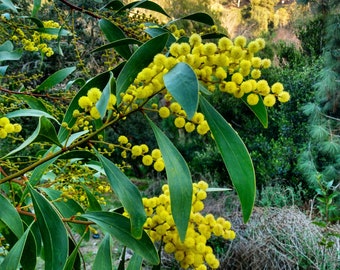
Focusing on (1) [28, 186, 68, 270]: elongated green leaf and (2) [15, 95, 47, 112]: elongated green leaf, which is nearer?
(1) [28, 186, 68, 270]: elongated green leaf

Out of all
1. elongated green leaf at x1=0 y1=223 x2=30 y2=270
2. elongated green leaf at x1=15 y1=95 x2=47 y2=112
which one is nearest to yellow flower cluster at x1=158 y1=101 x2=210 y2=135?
elongated green leaf at x1=0 y1=223 x2=30 y2=270

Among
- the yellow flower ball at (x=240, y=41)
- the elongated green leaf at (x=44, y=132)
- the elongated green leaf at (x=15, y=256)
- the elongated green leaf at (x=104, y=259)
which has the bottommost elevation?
the elongated green leaf at (x=104, y=259)

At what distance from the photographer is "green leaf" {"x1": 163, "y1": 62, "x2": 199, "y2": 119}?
336mm

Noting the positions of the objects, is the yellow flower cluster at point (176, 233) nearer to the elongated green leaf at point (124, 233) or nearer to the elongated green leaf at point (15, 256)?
the elongated green leaf at point (124, 233)

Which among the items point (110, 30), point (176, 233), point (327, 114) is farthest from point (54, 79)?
point (327, 114)

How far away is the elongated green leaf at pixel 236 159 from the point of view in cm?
41

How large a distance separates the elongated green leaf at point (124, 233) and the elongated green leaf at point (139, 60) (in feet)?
0.57

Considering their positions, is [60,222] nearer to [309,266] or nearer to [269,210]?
[309,266]

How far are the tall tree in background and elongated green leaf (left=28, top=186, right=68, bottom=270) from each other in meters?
3.57

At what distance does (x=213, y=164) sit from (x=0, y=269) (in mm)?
4066

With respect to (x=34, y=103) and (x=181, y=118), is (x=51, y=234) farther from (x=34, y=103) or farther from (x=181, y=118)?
(x=34, y=103)

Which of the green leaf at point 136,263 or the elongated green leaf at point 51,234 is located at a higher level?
the elongated green leaf at point 51,234

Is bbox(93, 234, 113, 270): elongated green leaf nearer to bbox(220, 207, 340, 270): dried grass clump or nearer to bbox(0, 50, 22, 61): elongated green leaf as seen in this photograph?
bbox(0, 50, 22, 61): elongated green leaf

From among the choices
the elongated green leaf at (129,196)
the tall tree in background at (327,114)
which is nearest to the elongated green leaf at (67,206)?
the elongated green leaf at (129,196)
